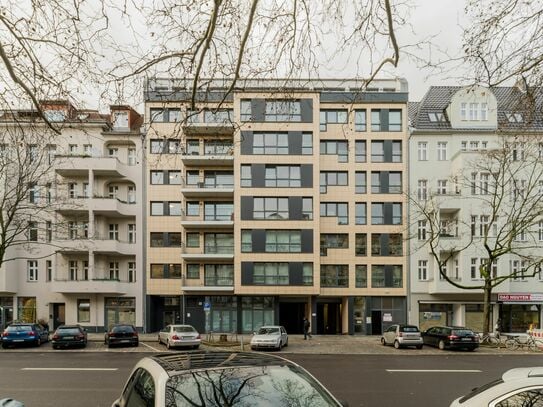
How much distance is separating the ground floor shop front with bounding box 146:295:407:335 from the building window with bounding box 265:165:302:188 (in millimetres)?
9281

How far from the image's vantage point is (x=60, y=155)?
3844cm

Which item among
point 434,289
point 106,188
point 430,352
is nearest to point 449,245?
point 434,289

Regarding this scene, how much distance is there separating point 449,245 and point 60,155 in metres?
30.6

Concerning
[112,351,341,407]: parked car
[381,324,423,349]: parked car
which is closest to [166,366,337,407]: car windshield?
[112,351,341,407]: parked car

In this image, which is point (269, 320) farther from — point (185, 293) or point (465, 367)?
point (465, 367)

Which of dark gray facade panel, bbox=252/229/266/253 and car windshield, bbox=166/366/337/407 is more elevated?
car windshield, bbox=166/366/337/407

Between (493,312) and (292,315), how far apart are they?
52.2 ft

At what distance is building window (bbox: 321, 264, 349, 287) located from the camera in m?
41.2

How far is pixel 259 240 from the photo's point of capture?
40188mm

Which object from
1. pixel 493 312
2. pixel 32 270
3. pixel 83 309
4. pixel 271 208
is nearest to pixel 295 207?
pixel 271 208

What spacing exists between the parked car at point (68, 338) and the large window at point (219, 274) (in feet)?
45.5

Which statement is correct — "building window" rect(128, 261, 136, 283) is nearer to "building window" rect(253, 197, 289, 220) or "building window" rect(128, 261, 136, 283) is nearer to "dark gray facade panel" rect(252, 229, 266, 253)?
"dark gray facade panel" rect(252, 229, 266, 253)

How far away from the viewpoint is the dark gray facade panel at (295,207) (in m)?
40.3

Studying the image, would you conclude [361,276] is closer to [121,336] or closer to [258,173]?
[258,173]
